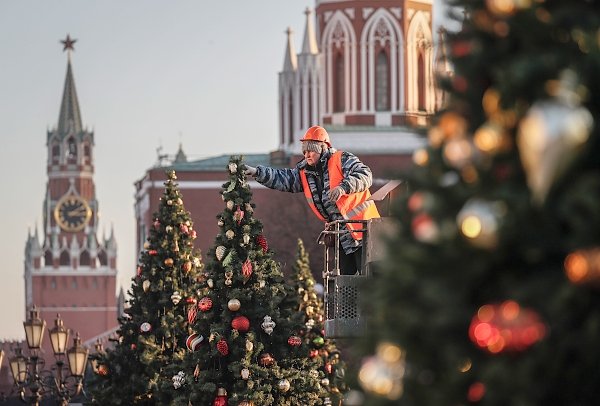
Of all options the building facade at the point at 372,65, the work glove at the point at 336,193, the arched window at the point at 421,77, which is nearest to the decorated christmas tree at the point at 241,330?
the work glove at the point at 336,193

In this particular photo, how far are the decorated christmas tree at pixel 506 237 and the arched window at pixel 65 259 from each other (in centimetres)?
17009

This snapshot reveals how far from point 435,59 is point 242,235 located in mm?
15588

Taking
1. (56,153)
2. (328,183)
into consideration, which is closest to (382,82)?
(328,183)

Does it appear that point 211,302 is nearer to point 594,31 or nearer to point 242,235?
A: point 242,235

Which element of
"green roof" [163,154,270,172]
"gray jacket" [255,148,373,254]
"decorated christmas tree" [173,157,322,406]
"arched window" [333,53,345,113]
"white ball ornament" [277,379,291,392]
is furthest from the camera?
"green roof" [163,154,270,172]

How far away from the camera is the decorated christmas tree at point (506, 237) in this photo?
6371 millimetres

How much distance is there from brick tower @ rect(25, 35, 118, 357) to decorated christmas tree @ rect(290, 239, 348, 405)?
13814cm

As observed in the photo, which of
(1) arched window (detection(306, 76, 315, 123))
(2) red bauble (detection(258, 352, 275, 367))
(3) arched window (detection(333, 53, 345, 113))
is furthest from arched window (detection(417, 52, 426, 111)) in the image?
(2) red bauble (detection(258, 352, 275, 367))

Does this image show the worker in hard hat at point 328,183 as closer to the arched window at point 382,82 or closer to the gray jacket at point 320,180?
the gray jacket at point 320,180

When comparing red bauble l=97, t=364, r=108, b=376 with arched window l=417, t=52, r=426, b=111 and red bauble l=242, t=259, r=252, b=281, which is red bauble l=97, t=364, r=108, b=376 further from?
arched window l=417, t=52, r=426, b=111

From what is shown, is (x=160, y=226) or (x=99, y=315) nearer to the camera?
(x=160, y=226)

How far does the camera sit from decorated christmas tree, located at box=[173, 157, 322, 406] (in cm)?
2277

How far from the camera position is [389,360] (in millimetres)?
6746

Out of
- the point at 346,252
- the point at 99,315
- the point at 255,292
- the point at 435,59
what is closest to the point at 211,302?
the point at 255,292
